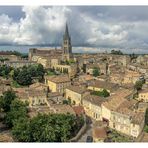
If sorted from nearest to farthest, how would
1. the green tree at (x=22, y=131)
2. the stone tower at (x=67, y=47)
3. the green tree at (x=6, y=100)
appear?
the green tree at (x=22, y=131), the green tree at (x=6, y=100), the stone tower at (x=67, y=47)

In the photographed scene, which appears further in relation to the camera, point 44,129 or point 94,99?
point 94,99

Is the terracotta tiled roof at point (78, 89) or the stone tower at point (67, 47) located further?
the stone tower at point (67, 47)

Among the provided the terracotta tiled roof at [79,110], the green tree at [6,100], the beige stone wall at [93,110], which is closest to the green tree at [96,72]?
the beige stone wall at [93,110]

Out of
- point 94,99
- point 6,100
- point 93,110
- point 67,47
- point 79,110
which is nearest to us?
point 6,100

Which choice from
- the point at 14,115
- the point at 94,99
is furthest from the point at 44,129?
the point at 94,99

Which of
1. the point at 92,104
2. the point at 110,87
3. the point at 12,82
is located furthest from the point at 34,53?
the point at 92,104

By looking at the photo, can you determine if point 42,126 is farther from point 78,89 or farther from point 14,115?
point 78,89

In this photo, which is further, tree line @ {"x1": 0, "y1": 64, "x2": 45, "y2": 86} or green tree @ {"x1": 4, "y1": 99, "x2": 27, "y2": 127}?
tree line @ {"x1": 0, "y1": 64, "x2": 45, "y2": 86}

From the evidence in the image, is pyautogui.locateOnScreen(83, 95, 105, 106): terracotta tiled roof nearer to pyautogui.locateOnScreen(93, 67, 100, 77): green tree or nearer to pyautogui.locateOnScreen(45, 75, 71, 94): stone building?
pyautogui.locateOnScreen(45, 75, 71, 94): stone building

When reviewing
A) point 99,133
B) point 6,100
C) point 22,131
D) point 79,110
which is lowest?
point 99,133

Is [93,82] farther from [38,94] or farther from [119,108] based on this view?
[119,108]

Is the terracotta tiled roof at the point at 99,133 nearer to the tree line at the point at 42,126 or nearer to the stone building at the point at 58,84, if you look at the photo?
the tree line at the point at 42,126

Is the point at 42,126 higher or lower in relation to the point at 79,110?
higher

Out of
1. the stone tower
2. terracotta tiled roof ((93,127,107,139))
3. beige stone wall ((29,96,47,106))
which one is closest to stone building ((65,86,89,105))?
beige stone wall ((29,96,47,106))
